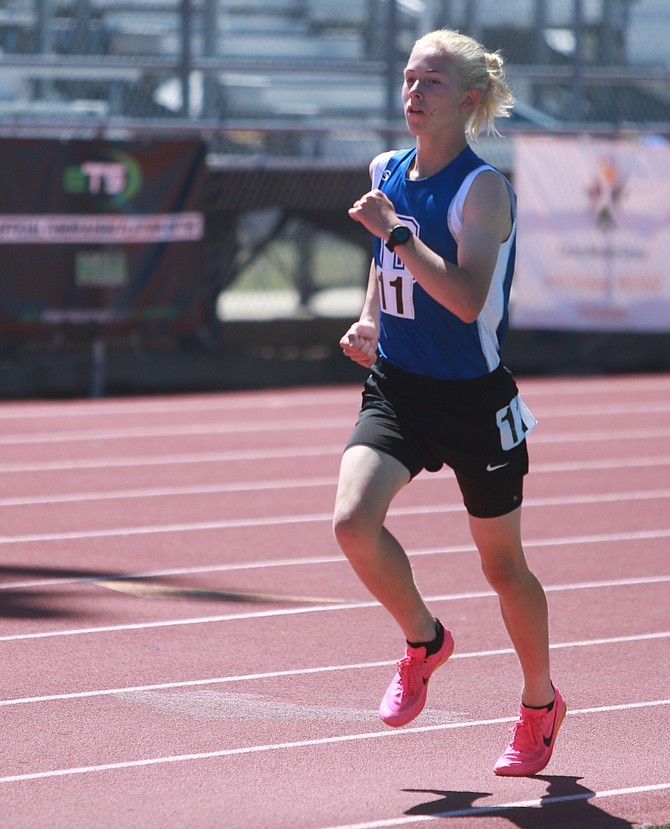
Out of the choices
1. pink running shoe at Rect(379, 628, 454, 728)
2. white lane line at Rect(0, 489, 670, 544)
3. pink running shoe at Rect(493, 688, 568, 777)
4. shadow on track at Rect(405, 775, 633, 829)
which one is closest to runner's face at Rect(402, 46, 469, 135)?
pink running shoe at Rect(379, 628, 454, 728)

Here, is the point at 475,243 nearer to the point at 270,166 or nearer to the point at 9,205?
the point at 9,205

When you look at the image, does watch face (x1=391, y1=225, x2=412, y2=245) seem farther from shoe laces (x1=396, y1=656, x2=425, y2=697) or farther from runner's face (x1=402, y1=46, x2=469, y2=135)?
shoe laces (x1=396, y1=656, x2=425, y2=697)

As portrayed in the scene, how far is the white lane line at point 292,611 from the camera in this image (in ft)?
18.9

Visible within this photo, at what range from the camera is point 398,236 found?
12.2ft

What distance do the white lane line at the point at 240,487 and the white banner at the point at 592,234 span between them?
182 inches

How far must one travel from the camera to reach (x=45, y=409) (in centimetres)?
1266

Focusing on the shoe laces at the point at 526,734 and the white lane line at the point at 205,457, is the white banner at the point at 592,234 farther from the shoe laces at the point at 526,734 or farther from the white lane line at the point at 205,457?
the shoe laces at the point at 526,734

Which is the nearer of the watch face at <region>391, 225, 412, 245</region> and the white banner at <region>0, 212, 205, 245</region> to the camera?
the watch face at <region>391, 225, 412, 245</region>

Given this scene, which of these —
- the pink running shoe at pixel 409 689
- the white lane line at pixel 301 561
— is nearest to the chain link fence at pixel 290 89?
the white lane line at pixel 301 561

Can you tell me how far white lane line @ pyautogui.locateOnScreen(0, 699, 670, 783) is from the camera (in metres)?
4.13

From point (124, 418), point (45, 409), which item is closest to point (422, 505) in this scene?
point (124, 418)

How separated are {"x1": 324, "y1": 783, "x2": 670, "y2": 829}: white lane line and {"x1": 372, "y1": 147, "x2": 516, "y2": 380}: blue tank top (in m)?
1.18

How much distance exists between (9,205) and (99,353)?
5.30 feet

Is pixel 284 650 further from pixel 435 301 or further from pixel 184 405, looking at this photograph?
pixel 184 405
